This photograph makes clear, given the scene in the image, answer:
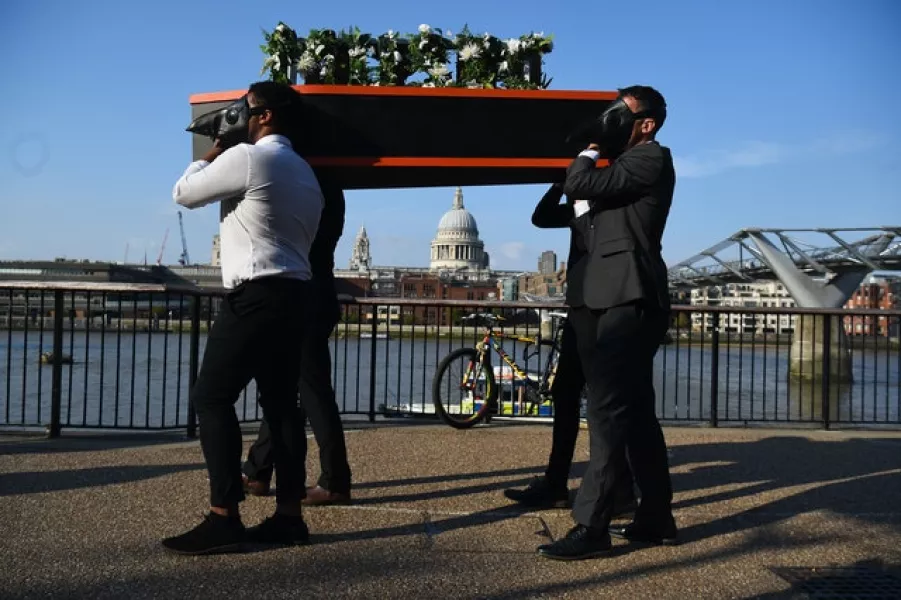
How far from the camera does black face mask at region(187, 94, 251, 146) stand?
→ 8.86 ft

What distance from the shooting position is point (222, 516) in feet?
8.56

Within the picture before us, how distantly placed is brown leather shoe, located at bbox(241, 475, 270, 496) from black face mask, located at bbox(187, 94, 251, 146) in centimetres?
149

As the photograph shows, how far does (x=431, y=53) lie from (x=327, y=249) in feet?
3.22

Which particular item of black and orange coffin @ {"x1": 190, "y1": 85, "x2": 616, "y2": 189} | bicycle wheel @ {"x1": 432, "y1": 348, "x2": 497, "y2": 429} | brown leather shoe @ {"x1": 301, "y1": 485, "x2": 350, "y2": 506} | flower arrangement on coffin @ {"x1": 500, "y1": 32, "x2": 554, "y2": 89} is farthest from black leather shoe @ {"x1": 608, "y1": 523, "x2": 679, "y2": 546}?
bicycle wheel @ {"x1": 432, "y1": 348, "x2": 497, "y2": 429}

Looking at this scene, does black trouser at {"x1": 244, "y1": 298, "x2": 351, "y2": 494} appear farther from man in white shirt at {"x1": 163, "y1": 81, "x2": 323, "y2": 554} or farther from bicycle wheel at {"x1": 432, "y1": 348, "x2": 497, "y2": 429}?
bicycle wheel at {"x1": 432, "y1": 348, "x2": 497, "y2": 429}

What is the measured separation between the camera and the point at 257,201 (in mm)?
2611

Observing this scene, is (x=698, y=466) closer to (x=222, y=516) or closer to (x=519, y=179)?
(x=519, y=179)

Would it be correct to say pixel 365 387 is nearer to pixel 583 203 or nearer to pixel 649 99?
pixel 583 203

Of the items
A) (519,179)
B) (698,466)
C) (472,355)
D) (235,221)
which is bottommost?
(698,466)

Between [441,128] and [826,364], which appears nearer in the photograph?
[441,128]

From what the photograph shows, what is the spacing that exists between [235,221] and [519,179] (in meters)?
1.16

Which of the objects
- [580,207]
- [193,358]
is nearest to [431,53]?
[580,207]

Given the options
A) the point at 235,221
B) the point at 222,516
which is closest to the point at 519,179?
the point at 235,221

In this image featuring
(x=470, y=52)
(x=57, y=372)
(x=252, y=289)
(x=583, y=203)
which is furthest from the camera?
(x=57, y=372)
